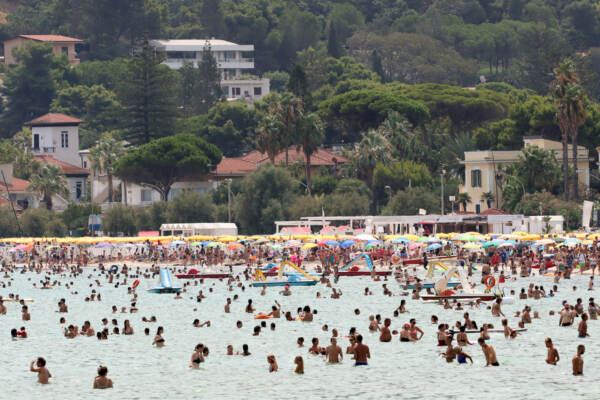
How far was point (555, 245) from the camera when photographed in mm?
74312

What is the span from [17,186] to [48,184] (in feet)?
25.3

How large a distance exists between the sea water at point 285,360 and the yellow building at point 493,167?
133ft

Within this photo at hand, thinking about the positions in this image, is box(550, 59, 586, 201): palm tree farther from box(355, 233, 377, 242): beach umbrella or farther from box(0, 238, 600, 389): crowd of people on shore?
box(355, 233, 377, 242): beach umbrella

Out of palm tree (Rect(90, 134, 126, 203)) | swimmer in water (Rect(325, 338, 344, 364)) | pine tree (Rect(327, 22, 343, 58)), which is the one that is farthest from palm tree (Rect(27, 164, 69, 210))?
swimmer in water (Rect(325, 338, 344, 364))

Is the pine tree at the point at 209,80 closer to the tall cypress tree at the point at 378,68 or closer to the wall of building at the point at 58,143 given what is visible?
the wall of building at the point at 58,143

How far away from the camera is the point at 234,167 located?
119 meters

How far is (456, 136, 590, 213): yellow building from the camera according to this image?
98062 mm

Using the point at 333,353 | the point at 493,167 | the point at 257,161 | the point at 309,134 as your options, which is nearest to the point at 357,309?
the point at 333,353

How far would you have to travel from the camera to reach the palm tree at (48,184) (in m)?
115

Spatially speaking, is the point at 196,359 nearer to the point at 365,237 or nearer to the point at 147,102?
the point at 365,237

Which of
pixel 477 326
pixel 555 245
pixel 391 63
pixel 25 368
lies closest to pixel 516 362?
pixel 477 326

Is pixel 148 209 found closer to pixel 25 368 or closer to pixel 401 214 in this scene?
pixel 401 214

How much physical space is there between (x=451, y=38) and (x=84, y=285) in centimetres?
13305

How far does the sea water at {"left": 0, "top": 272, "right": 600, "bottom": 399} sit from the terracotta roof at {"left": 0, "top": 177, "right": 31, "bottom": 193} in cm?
6331
